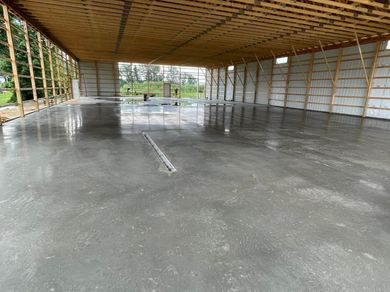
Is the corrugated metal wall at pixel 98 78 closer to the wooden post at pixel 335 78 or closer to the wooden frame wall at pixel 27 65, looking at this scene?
the wooden frame wall at pixel 27 65

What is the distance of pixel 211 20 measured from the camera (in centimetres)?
1066

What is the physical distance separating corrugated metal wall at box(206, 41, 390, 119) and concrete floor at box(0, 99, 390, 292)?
36.4 ft

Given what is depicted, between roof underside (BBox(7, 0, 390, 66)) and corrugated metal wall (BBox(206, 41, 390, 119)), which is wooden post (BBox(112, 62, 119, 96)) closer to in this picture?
roof underside (BBox(7, 0, 390, 66))

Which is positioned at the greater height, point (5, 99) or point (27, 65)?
point (27, 65)

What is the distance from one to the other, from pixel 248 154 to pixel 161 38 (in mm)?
12076

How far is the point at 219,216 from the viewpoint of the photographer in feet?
8.75

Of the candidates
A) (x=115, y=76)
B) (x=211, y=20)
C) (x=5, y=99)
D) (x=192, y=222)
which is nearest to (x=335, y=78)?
(x=211, y=20)

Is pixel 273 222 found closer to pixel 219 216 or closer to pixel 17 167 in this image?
pixel 219 216

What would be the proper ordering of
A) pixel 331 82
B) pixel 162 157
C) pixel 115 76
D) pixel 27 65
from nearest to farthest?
pixel 162 157
pixel 27 65
pixel 331 82
pixel 115 76

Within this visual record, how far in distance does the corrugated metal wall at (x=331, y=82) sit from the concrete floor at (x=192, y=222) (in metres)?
11.1

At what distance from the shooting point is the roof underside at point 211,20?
8711 mm

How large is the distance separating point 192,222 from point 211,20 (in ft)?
33.8

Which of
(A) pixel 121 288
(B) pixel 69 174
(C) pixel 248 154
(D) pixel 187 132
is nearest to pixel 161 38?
(D) pixel 187 132

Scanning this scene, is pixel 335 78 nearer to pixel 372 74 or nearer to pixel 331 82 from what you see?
pixel 331 82
